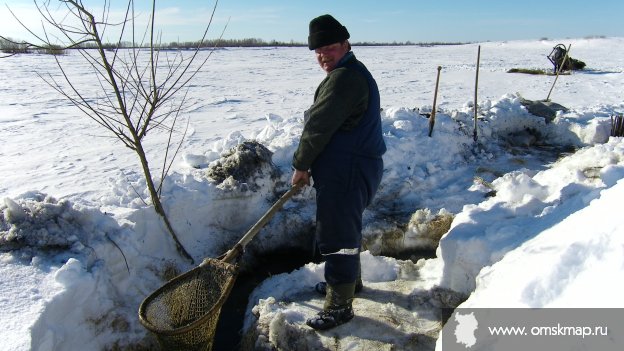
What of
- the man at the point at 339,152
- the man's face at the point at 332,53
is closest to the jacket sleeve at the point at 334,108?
the man at the point at 339,152

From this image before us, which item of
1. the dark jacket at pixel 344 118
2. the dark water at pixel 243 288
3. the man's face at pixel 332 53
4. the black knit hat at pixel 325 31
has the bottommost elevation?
the dark water at pixel 243 288

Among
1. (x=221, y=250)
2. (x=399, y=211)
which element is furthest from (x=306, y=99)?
(x=221, y=250)

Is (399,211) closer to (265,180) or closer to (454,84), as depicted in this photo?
(265,180)

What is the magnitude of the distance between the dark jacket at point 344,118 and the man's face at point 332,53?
0.05 m

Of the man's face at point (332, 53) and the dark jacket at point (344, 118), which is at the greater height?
the man's face at point (332, 53)

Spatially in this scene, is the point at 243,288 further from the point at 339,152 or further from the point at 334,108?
the point at 334,108

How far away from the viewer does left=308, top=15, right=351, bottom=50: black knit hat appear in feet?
9.21

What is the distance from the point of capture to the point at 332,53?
2.90 meters

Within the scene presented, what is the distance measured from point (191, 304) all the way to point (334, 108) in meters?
1.73

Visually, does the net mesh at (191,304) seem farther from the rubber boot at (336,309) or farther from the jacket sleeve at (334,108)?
the jacket sleeve at (334,108)

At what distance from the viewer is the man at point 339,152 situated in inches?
110

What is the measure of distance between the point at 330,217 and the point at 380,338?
971 millimetres

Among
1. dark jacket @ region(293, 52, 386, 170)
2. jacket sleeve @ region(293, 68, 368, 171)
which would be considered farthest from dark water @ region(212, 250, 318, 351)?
jacket sleeve @ region(293, 68, 368, 171)

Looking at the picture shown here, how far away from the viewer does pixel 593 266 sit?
78.5 inches
